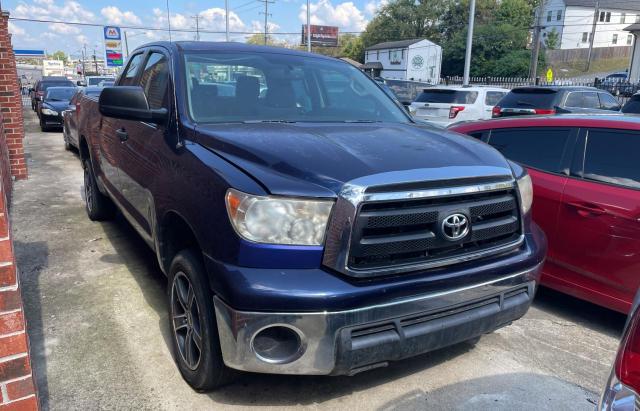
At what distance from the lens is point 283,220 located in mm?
2234

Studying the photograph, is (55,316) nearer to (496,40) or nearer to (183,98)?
(183,98)

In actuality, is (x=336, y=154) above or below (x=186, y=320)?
above

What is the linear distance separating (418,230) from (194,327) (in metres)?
1.27

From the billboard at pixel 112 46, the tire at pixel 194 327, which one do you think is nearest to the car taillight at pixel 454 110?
the tire at pixel 194 327

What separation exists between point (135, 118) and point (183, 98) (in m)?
0.32

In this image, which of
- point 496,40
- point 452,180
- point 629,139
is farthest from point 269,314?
point 496,40

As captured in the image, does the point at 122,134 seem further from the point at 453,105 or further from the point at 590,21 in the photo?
the point at 590,21

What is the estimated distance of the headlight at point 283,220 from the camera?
2227 millimetres

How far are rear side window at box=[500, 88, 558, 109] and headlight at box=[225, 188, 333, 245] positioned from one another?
10584mm

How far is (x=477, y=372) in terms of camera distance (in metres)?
3.07

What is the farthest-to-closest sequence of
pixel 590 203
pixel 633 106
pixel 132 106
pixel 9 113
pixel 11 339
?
pixel 633 106 < pixel 9 113 < pixel 590 203 < pixel 132 106 < pixel 11 339

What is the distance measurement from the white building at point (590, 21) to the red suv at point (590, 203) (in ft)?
233

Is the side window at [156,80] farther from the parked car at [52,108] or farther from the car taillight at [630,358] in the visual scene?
the parked car at [52,108]

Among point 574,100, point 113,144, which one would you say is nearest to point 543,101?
point 574,100
